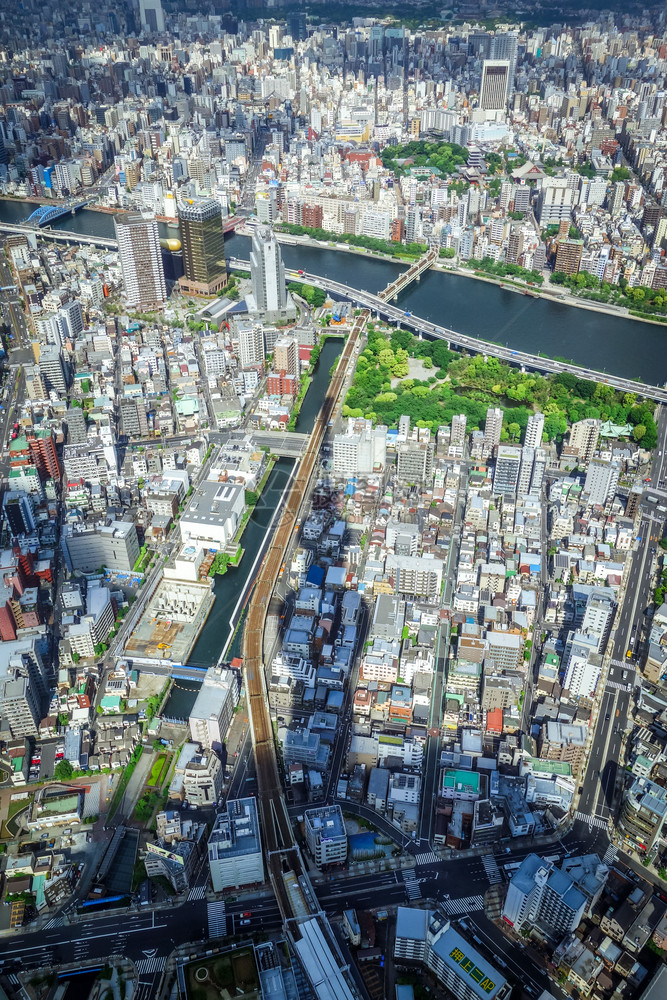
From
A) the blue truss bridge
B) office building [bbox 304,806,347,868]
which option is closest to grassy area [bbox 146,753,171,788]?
office building [bbox 304,806,347,868]

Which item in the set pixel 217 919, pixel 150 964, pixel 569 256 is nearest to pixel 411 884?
pixel 217 919

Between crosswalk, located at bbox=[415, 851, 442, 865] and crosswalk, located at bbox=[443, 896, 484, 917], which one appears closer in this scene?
crosswalk, located at bbox=[443, 896, 484, 917]

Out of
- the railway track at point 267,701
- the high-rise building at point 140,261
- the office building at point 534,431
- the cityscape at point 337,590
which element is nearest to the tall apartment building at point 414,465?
the cityscape at point 337,590

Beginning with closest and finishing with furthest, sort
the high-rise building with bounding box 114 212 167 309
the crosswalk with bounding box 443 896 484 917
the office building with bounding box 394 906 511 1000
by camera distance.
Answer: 1. the office building with bounding box 394 906 511 1000
2. the crosswalk with bounding box 443 896 484 917
3. the high-rise building with bounding box 114 212 167 309

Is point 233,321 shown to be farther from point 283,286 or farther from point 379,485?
point 379,485

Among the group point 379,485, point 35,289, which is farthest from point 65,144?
point 379,485

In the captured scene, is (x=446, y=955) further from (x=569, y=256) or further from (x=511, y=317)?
(x=569, y=256)

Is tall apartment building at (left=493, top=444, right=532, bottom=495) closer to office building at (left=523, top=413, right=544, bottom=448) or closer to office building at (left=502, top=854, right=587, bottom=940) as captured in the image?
office building at (left=523, top=413, right=544, bottom=448)
